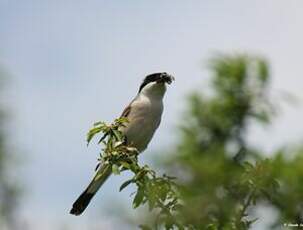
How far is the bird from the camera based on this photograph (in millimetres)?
7930

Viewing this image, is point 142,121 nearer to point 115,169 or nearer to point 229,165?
point 115,169

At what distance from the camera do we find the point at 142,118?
26.5ft

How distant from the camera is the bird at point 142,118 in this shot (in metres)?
7.93

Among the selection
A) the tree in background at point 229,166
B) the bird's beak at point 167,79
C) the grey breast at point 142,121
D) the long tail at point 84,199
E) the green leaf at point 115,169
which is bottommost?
the tree in background at point 229,166

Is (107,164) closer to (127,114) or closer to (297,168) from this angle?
(297,168)

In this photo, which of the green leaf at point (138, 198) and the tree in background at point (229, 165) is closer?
the tree in background at point (229, 165)

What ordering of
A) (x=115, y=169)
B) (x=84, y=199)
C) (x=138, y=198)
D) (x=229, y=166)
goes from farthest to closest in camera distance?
(x=84, y=199)
(x=115, y=169)
(x=138, y=198)
(x=229, y=166)

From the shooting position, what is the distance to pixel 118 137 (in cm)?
532

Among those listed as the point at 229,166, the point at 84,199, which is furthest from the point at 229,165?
the point at 84,199

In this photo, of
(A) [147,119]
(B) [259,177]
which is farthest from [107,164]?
(A) [147,119]

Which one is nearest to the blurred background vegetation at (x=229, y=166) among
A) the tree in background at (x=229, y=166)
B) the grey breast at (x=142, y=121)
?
the tree in background at (x=229, y=166)

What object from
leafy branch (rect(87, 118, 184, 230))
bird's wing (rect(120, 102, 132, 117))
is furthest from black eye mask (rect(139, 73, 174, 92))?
leafy branch (rect(87, 118, 184, 230))

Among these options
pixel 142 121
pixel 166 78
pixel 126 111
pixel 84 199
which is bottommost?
pixel 84 199

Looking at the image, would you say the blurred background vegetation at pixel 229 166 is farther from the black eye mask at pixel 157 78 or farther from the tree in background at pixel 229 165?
the black eye mask at pixel 157 78
